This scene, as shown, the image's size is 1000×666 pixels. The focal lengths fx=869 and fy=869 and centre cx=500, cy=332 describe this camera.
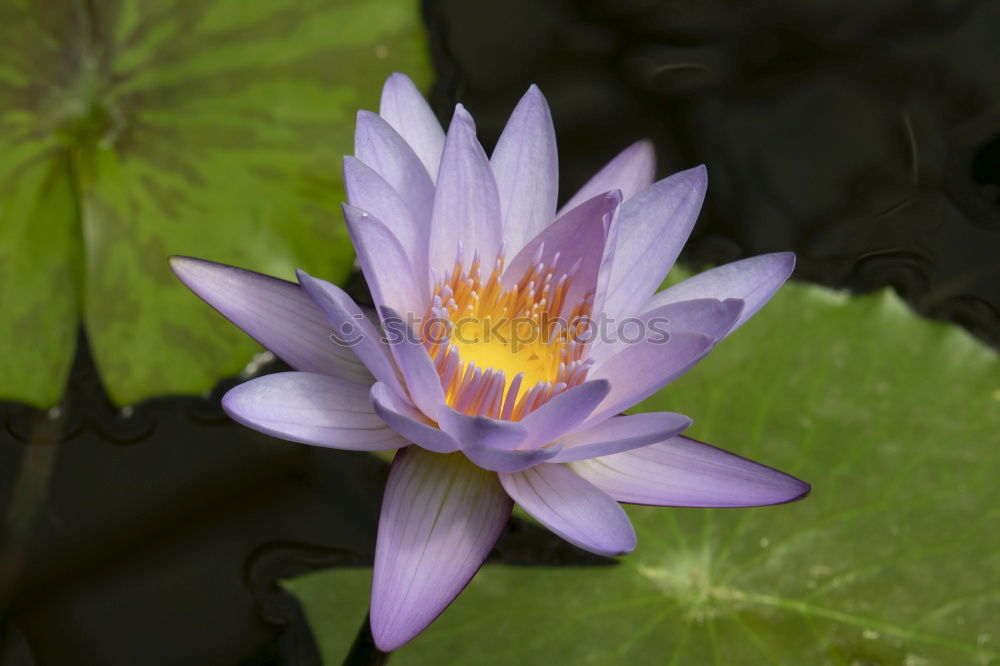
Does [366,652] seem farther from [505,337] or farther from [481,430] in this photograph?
[505,337]

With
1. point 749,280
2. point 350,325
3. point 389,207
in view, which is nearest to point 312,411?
point 350,325

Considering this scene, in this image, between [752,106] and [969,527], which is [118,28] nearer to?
[752,106]

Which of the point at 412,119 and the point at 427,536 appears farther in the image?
the point at 412,119

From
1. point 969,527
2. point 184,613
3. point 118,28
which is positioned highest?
point 969,527

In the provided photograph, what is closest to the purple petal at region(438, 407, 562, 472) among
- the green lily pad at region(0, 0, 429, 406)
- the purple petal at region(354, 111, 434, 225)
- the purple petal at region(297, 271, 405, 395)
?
the purple petal at region(297, 271, 405, 395)

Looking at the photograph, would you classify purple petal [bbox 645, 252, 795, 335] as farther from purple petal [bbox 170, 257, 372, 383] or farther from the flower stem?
the flower stem

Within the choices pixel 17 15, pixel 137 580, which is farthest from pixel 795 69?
pixel 137 580
